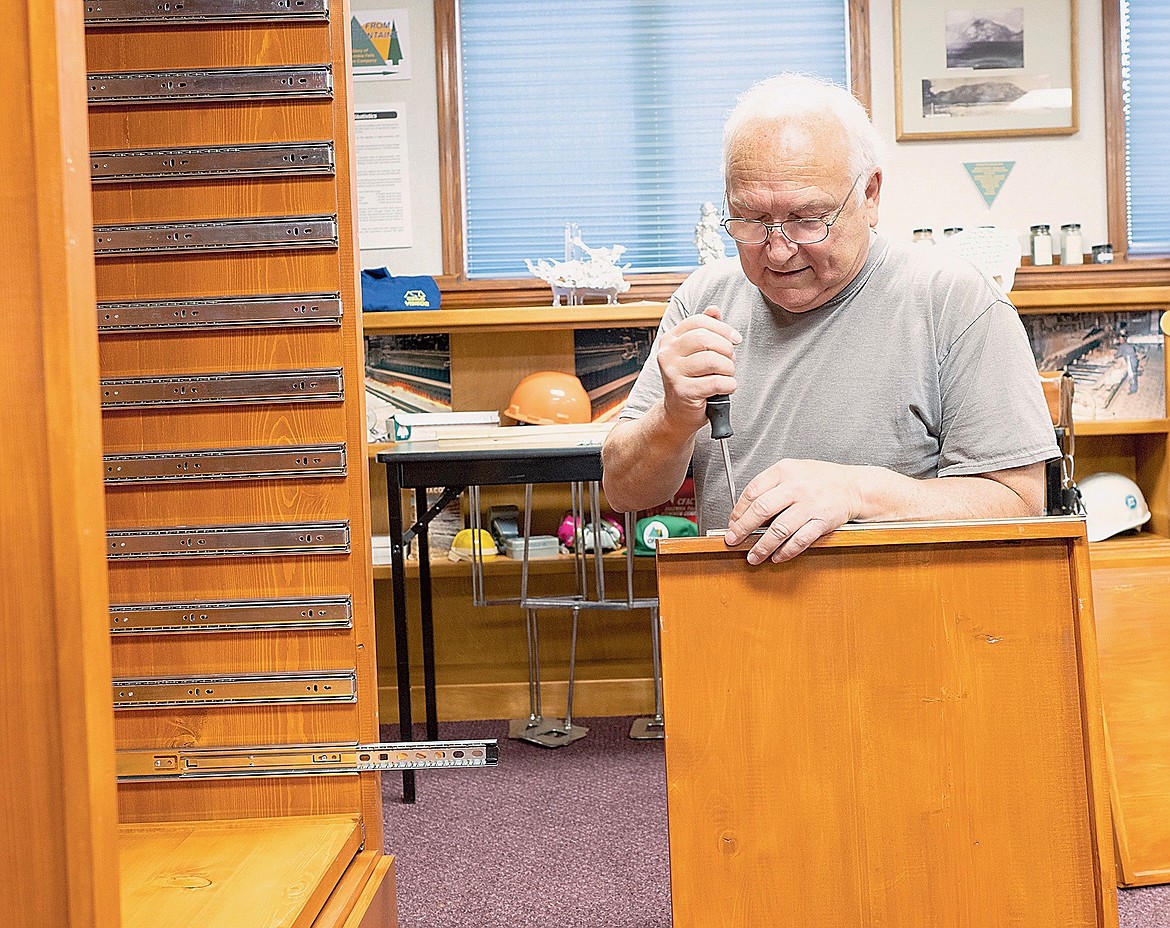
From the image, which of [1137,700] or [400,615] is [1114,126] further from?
[400,615]

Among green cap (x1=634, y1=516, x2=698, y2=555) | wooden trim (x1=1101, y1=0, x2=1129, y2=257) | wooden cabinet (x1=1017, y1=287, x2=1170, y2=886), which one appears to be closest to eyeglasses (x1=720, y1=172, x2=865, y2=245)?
wooden cabinet (x1=1017, y1=287, x2=1170, y2=886)

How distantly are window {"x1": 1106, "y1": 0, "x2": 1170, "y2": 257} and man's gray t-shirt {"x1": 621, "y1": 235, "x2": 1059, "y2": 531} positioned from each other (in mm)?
3048

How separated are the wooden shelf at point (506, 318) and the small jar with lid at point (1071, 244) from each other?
1.44 metres

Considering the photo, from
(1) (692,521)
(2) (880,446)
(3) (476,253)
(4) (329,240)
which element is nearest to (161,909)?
(4) (329,240)

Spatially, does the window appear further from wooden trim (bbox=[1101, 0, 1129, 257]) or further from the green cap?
the green cap

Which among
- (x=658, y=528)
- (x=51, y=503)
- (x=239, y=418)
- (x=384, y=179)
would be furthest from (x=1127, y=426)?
(x=51, y=503)

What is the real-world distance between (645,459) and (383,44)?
317 centimetres

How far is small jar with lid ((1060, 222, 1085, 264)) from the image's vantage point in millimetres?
4184

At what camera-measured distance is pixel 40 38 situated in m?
0.88

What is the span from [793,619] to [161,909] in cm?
87

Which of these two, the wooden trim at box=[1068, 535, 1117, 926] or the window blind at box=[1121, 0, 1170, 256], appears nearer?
the wooden trim at box=[1068, 535, 1117, 926]

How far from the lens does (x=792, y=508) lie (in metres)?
1.17

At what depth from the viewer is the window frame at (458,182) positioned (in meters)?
4.28

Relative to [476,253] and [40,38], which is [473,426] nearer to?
[476,253]
